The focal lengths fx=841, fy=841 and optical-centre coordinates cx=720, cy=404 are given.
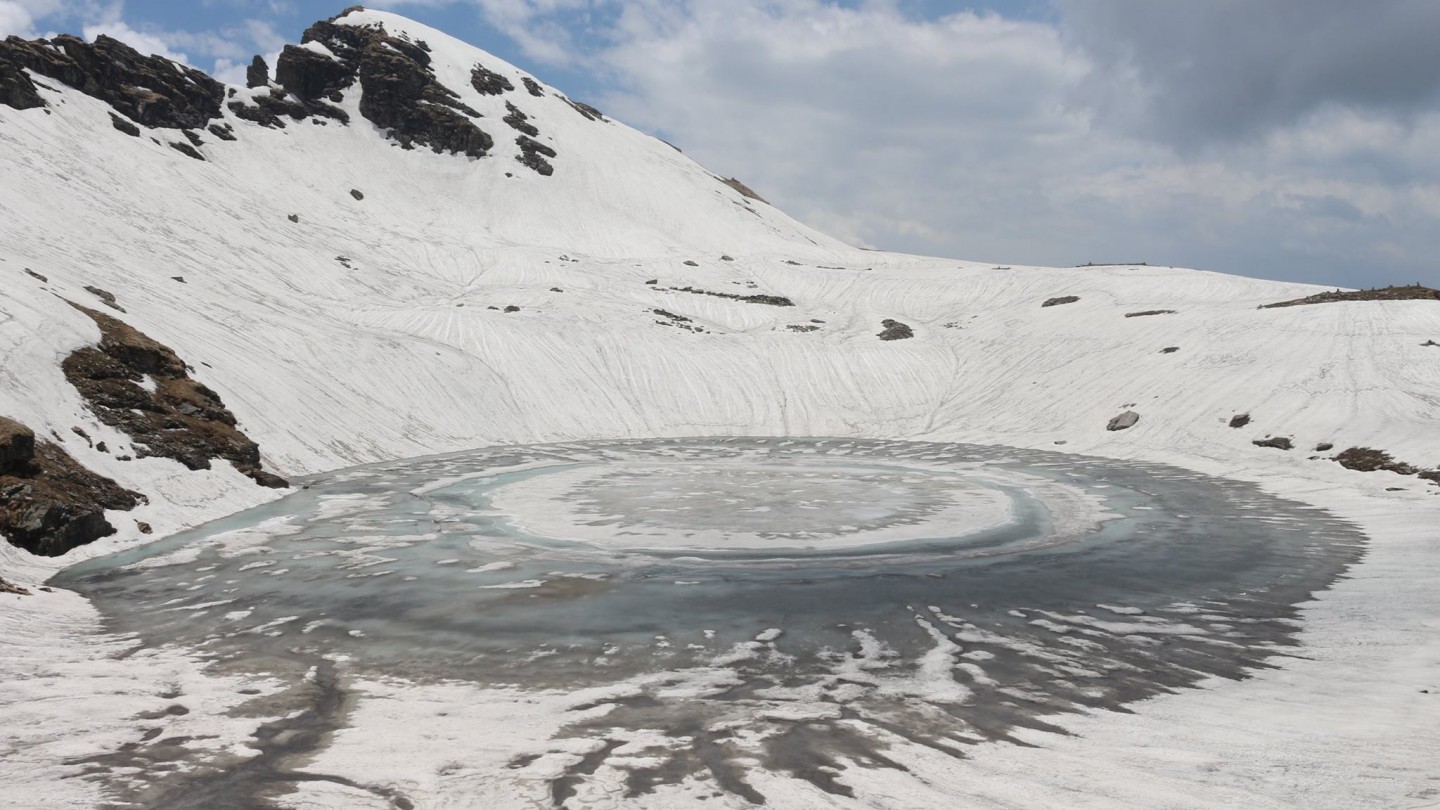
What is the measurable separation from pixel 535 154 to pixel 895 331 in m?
60.6

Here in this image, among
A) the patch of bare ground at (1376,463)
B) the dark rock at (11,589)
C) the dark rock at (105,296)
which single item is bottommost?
the dark rock at (11,589)

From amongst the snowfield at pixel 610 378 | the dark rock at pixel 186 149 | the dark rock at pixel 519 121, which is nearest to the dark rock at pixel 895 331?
the snowfield at pixel 610 378

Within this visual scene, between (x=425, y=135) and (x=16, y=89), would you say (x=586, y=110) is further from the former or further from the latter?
(x=16, y=89)

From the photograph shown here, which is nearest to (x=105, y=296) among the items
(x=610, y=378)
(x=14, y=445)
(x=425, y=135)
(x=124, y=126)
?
(x=14, y=445)

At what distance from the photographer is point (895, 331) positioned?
58.5 meters

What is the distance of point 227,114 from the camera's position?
3408 inches

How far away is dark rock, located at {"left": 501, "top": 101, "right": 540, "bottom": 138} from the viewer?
106 m

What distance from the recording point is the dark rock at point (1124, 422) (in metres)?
38.6

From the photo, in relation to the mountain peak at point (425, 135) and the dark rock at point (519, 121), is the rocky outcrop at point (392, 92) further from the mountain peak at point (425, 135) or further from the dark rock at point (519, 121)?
the dark rock at point (519, 121)

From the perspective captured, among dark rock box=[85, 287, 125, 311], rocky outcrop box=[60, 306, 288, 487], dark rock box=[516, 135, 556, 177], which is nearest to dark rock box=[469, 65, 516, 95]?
dark rock box=[516, 135, 556, 177]

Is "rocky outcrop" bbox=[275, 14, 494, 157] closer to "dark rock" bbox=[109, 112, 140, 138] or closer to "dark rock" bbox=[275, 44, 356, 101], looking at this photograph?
"dark rock" bbox=[275, 44, 356, 101]

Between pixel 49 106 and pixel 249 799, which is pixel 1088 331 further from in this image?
pixel 49 106

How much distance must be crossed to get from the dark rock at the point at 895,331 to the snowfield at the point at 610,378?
105cm

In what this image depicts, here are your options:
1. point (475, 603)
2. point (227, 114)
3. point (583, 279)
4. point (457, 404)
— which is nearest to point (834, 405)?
point (457, 404)
